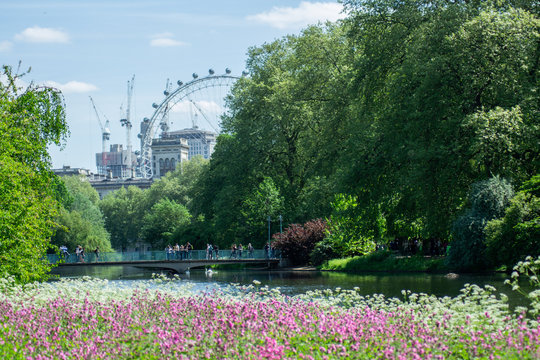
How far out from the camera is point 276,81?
6128cm

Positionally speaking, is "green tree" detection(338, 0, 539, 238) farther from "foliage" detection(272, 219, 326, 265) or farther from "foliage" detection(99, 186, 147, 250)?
"foliage" detection(99, 186, 147, 250)

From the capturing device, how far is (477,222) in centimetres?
3575

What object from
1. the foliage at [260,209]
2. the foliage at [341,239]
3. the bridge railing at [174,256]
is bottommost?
the bridge railing at [174,256]

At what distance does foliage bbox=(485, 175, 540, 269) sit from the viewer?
102ft

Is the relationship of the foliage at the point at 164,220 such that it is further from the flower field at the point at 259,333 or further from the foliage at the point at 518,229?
the flower field at the point at 259,333

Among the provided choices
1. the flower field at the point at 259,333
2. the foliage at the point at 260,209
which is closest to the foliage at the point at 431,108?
the foliage at the point at 260,209

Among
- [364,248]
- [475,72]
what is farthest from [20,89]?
[364,248]

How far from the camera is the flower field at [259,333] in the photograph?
35.9 feet

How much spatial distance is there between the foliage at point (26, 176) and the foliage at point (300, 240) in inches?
1283

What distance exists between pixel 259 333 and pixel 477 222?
25.4m

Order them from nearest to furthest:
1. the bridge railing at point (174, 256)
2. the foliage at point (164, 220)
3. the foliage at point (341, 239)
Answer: the foliage at point (341, 239), the bridge railing at point (174, 256), the foliage at point (164, 220)

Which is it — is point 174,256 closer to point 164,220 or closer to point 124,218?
point 164,220

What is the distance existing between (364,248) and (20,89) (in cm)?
3511

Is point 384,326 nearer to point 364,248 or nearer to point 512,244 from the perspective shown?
point 512,244
